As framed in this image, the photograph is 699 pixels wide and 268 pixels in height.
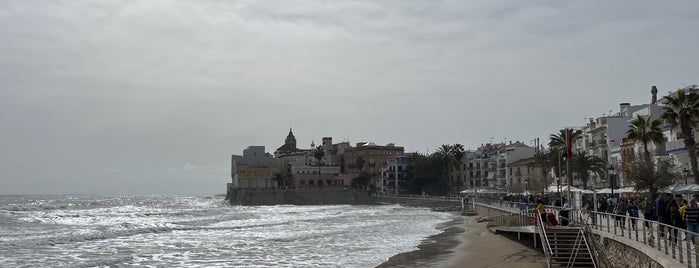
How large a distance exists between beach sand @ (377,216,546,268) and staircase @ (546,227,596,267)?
4.18 feet

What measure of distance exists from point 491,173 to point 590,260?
3924 inches

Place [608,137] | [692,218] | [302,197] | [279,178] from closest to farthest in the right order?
[692,218] → [608,137] → [302,197] → [279,178]

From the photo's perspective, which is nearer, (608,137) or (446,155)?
(608,137)

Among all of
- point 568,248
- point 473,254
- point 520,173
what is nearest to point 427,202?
point 520,173

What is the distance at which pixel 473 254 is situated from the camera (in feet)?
95.7

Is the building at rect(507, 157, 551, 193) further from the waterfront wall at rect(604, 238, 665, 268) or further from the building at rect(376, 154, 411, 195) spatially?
the waterfront wall at rect(604, 238, 665, 268)

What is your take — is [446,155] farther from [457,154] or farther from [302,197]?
[302,197]

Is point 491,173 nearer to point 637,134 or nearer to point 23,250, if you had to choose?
point 637,134

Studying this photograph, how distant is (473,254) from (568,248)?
8183 millimetres

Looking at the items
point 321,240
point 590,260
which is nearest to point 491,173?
point 321,240

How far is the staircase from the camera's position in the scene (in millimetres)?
20047

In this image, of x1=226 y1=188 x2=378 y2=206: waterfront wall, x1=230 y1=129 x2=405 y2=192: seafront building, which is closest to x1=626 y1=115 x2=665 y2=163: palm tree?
x1=226 y1=188 x2=378 y2=206: waterfront wall

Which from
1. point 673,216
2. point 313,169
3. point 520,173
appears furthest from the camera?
point 313,169

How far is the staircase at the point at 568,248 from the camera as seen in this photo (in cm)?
2005
